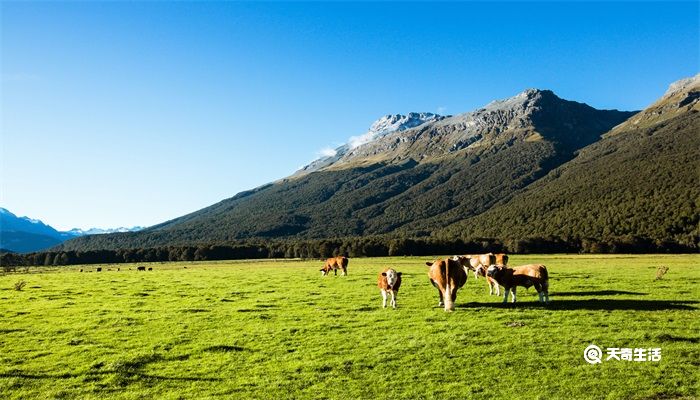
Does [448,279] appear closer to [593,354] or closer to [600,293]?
[593,354]

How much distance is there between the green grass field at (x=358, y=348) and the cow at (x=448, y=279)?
76 centimetres

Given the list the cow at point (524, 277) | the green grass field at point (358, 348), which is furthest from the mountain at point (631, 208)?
the green grass field at point (358, 348)

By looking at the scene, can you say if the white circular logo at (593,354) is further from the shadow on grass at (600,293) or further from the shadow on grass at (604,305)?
the shadow on grass at (600,293)

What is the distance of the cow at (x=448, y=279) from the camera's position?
21.3m

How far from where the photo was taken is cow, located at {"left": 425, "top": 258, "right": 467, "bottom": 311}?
21297 mm

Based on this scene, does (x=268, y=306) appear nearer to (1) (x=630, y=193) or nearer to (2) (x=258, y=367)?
(2) (x=258, y=367)

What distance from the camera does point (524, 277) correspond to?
23.3 meters

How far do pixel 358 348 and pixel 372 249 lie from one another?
105m

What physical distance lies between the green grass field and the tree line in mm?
92724

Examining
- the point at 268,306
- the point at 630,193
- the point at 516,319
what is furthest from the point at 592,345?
the point at 630,193

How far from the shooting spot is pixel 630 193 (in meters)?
167

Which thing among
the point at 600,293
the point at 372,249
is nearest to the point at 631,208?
the point at 372,249

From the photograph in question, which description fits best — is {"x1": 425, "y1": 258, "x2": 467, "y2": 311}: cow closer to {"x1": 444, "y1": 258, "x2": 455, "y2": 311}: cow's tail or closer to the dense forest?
{"x1": 444, "y1": 258, "x2": 455, "y2": 311}: cow's tail

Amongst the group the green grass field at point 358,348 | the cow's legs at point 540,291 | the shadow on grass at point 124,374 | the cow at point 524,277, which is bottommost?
the shadow on grass at point 124,374
